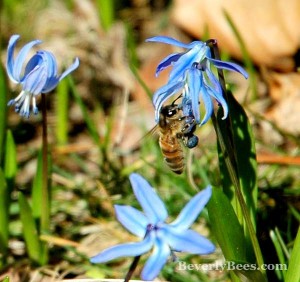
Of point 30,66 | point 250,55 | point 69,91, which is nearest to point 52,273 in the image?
point 30,66

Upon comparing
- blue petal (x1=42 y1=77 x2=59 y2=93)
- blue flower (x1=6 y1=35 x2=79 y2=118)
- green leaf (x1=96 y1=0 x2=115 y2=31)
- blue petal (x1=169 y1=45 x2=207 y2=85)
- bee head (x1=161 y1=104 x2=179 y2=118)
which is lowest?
bee head (x1=161 y1=104 x2=179 y2=118)

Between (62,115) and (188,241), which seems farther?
(62,115)

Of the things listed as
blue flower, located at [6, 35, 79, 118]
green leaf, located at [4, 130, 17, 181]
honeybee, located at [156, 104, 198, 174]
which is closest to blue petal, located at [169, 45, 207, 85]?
honeybee, located at [156, 104, 198, 174]

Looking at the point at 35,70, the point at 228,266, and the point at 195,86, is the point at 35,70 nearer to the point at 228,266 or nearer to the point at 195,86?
the point at 195,86

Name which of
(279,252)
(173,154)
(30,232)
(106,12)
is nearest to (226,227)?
(173,154)

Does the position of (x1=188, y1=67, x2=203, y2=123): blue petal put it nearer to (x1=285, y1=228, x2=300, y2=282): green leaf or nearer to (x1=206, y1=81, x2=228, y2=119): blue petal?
(x1=206, y1=81, x2=228, y2=119): blue petal

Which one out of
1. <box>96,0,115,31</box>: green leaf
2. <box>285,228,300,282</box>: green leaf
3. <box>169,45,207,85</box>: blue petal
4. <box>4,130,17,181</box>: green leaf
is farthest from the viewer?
<box>96,0,115,31</box>: green leaf
